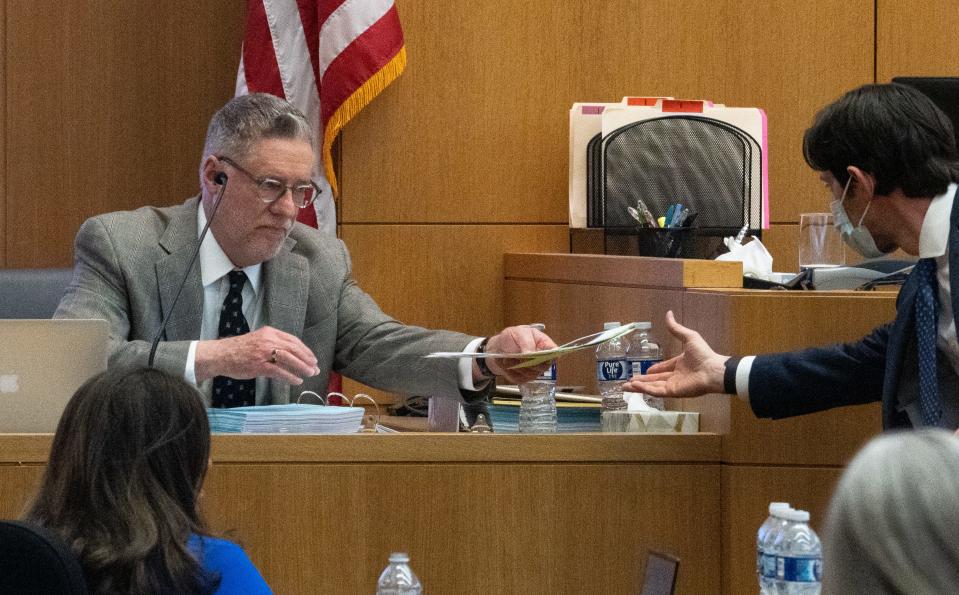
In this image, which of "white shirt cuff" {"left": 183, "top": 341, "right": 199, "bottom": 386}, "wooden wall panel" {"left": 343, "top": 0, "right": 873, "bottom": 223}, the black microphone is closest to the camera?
the black microphone

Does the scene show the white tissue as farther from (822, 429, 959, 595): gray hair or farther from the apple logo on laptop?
(822, 429, 959, 595): gray hair

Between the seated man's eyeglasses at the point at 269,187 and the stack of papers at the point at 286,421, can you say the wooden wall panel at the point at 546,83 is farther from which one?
the stack of papers at the point at 286,421

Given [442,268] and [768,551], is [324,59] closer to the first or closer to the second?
[442,268]

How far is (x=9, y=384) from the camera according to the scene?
8.56ft

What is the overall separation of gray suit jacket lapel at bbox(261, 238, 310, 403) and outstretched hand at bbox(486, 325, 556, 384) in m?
0.51

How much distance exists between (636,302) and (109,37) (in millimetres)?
2292

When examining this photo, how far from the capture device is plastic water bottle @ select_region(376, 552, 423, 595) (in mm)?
2469

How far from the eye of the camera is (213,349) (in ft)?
9.61

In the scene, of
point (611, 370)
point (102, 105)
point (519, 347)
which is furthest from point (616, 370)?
point (102, 105)

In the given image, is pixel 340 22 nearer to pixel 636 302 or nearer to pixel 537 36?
pixel 537 36

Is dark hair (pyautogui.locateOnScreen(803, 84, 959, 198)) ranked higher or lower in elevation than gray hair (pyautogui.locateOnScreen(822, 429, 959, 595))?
higher

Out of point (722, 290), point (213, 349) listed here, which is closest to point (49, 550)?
point (213, 349)

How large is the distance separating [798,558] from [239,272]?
4.92ft

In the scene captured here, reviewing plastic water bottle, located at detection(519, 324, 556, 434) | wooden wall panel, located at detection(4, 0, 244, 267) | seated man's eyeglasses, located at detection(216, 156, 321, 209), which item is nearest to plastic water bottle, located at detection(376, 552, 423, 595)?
plastic water bottle, located at detection(519, 324, 556, 434)
